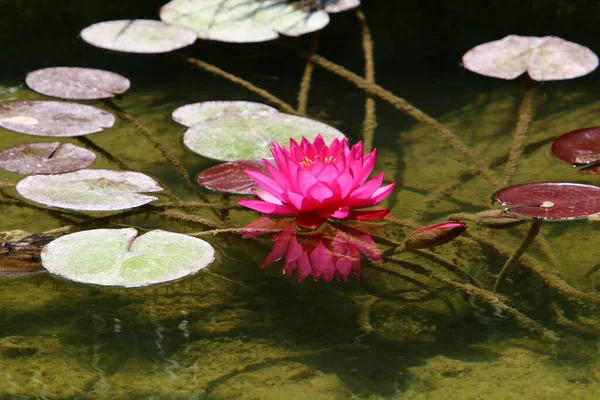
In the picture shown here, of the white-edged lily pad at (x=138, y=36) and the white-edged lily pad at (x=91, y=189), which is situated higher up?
the white-edged lily pad at (x=138, y=36)

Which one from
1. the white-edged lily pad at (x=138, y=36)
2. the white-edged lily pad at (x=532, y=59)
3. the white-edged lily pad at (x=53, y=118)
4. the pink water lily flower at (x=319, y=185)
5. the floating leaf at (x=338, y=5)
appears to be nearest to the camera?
the pink water lily flower at (x=319, y=185)

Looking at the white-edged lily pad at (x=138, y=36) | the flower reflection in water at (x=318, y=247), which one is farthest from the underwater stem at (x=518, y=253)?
the white-edged lily pad at (x=138, y=36)

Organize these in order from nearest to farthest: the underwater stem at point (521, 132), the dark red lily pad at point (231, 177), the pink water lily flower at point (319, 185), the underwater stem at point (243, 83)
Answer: the pink water lily flower at point (319, 185) < the dark red lily pad at point (231, 177) < the underwater stem at point (521, 132) < the underwater stem at point (243, 83)

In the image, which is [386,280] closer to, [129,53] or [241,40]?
[241,40]

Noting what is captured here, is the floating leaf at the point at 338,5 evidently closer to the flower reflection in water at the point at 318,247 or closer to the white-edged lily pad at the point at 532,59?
the white-edged lily pad at the point at 532,59

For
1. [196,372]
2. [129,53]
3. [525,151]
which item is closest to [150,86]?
[129,53]

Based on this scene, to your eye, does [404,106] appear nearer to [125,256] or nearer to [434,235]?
[434,235]

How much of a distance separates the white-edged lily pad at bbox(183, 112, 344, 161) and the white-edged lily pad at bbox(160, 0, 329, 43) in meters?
0.64

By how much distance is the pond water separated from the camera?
1.27 metres

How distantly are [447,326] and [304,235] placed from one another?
42cm

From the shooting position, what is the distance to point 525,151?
2.11m

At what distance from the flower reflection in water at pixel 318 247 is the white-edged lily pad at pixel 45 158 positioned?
19.3 inches

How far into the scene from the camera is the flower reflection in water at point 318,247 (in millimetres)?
1578

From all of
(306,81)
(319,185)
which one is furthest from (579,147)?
(306,81)
